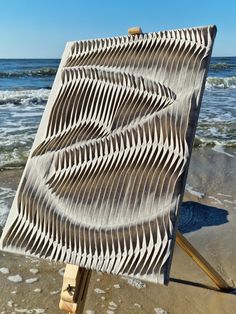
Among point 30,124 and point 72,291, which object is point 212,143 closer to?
point 30,124

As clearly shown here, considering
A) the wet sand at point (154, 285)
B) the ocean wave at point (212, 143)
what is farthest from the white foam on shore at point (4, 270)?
the ocean wave at point (212, 143)

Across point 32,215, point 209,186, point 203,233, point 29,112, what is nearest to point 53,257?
point 32,215

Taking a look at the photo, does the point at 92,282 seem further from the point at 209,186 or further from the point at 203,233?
the point at 209,186

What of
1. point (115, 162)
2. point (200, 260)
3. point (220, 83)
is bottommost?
point (220, 83)

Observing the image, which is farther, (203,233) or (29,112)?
(29,112)

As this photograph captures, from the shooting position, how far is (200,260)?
239 centimetres

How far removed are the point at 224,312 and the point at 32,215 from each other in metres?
1.38

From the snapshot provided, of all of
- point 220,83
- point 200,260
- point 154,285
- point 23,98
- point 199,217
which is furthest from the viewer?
point 220,83

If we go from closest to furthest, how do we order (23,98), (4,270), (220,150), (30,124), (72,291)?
(72,291), (4,270), (220,150), (30,124), (23,98)

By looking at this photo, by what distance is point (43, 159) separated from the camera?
2.03 metres

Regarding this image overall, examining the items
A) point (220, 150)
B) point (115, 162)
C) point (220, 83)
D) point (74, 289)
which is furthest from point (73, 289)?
point (220, 83)

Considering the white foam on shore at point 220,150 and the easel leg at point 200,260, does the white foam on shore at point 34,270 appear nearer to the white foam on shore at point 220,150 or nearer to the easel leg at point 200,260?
the easel leg at point 200,260

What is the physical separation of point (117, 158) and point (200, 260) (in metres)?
0.94

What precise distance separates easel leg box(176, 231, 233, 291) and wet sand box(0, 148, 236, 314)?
8cm
